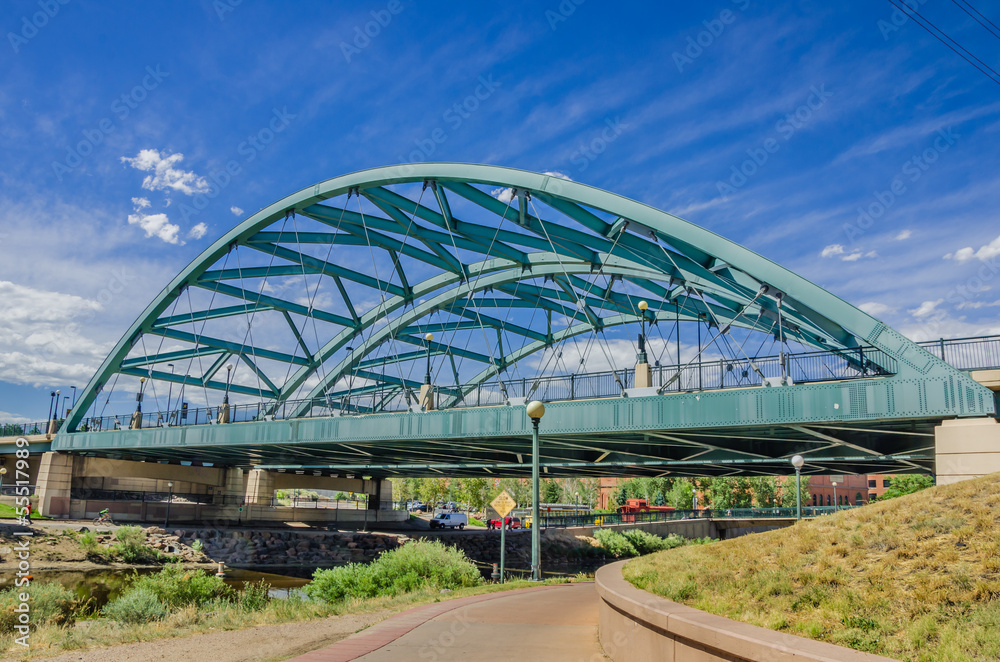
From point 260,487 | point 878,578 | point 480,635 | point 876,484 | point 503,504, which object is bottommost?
point 876,484

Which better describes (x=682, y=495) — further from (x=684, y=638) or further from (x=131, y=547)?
(x=684, y=638)

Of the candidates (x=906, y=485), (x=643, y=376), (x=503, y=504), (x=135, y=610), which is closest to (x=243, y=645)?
(x=135, y=610)

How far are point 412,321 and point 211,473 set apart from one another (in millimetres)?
24630

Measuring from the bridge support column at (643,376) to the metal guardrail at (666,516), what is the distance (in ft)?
92.9

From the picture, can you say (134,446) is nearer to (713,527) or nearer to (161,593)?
(161,593)

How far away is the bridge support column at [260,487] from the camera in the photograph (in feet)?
192

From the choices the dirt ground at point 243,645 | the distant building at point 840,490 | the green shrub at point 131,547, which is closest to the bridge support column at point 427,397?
the dirt ground at point 243,645

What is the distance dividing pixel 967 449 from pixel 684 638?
1486 centimetres

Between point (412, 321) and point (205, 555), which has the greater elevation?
point (412, 321)

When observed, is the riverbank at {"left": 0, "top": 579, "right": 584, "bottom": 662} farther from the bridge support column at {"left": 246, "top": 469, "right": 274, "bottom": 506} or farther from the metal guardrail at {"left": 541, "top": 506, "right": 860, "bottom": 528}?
the bridge support column at {"left": 246, "top": 469, "right": 274, "bottom": 506}

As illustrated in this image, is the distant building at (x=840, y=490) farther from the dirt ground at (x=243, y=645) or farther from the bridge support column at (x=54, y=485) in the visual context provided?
the dirt ground at (x=243, y=645)

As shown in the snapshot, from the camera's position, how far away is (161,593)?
64.0ft

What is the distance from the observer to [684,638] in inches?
261

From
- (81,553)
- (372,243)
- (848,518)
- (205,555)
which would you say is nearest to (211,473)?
(205,555)
